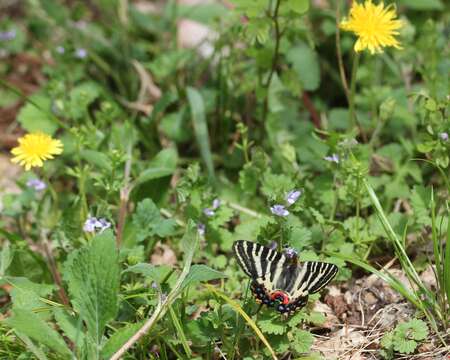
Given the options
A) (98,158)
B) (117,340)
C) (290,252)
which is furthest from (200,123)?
(117,340)

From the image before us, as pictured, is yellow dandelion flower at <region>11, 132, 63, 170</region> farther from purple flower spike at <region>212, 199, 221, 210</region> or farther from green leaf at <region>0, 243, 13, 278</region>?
purple flower spike at <region>212, 199, 221, 210</region>

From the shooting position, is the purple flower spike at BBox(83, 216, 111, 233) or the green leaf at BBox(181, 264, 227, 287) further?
the purple flower spike at BBox(83, 216, 111, 233)

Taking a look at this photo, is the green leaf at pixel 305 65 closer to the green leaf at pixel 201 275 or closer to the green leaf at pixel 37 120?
the green leaf at pixel 37 120

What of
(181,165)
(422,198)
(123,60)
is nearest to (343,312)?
(422,198)

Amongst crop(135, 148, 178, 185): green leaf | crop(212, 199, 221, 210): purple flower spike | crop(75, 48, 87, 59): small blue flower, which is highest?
crop(75, 48, 87, 59): small blue flower

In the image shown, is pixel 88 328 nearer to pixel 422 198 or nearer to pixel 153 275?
pixel 153 275

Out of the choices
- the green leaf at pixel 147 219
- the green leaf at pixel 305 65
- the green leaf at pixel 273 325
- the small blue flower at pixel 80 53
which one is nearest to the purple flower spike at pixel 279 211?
the green leaf at pixel 273 325

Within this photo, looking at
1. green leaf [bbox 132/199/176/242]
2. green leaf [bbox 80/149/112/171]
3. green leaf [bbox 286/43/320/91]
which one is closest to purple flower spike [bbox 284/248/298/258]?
green leaf [bbox 132/199/176/242]
